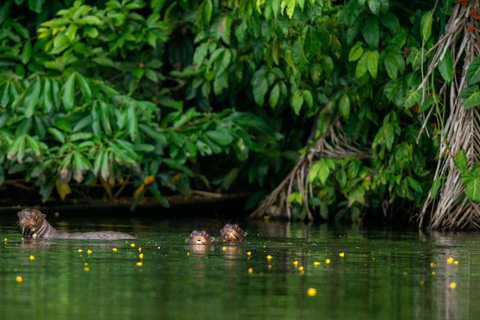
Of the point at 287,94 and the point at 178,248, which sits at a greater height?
the point at 287,94

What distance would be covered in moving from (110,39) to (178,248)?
699 cm

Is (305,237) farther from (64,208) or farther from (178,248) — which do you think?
(64,208)

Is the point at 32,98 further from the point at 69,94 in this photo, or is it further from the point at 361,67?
the point at 361,67

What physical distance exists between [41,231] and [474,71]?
5583mm

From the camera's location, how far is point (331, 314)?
25.3ft

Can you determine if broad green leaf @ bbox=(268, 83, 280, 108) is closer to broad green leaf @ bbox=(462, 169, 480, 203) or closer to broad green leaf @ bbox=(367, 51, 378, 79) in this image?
broad green leaf @ bbox=(367, 51, 378, 79)

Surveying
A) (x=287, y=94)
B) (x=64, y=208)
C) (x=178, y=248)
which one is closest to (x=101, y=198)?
(x=64, y=208)

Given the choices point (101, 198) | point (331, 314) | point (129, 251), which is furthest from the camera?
point (101, 198)

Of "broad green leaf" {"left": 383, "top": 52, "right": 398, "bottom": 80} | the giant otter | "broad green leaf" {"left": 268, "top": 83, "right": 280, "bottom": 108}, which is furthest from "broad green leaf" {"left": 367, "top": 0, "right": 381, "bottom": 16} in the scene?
the giant otter

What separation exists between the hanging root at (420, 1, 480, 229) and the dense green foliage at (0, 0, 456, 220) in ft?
0.82

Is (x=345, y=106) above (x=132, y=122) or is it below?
above

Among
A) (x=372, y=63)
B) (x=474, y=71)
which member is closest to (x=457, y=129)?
(x=474, y=71)

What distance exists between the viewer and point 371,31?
48.8 ft

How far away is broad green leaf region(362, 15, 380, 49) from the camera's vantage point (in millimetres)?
14828
